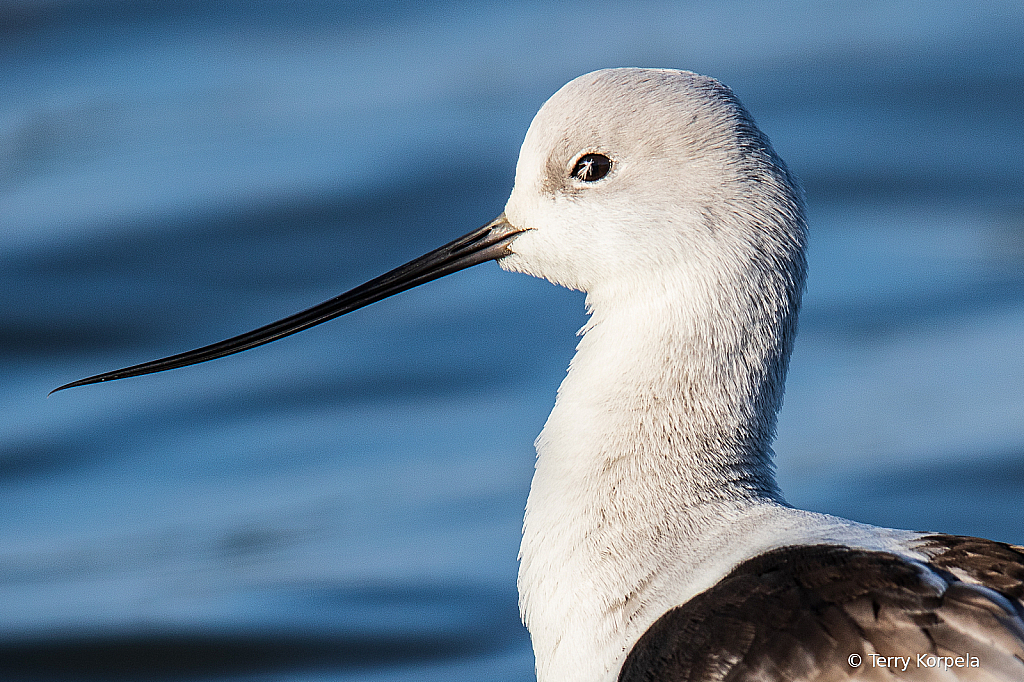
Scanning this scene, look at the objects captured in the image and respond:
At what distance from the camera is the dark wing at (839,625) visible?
2736 millimetres

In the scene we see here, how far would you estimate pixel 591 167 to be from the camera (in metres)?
3.42

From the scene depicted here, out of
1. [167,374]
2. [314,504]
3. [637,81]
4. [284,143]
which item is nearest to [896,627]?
[637,81]

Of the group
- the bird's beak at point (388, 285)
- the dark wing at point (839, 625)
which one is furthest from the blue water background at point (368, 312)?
the dark wing at point (839, 625)

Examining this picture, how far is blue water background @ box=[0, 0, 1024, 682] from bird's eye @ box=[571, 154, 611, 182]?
169 cm

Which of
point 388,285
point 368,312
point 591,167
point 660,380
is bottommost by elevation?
point 660,380

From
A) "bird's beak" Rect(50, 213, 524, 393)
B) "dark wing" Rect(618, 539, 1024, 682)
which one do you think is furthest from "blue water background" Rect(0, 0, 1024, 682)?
"dark wing" Rect(618, 539, 1024, 682)

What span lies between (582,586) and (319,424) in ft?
8.97

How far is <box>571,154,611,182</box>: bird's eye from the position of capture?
341 cm

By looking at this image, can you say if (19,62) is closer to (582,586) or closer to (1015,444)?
(1015,444)

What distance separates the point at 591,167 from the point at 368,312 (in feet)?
10.7

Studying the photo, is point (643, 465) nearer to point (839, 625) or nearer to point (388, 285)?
point (839, 625)

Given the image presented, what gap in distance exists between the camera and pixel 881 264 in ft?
21.5

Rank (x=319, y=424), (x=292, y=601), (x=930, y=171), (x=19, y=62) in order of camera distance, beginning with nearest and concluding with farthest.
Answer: (x=292, y=601) → (x=319, y=424) → (x=930, y=171) → (x=19, y=62)

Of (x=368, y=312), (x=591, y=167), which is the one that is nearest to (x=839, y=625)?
(x=591, y=167)
